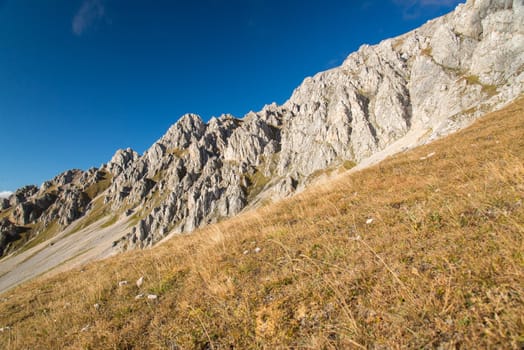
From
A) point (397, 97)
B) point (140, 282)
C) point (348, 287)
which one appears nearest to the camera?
point (348, 287)

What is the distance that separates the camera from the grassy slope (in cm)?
264

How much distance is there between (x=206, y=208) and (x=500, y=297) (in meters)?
178

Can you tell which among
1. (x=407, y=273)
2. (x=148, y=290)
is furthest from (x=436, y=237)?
(x=148, y=290)

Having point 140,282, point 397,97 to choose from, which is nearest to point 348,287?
point 140,282

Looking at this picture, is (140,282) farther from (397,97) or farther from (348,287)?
(397,97)

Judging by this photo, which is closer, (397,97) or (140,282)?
(140,282)

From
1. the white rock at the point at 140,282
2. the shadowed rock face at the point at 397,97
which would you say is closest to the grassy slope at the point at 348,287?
the white rock at the point at 140,282

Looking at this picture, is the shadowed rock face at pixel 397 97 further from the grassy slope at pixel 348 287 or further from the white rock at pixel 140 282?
the white rock at pixel 140 282

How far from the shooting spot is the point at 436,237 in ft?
13.5

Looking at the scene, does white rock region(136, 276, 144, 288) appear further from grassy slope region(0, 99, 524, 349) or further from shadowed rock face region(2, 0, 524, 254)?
shadowed rock face region(2, 0, 524, 254)

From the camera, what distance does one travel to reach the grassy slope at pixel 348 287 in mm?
2639

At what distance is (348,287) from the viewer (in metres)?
3.58

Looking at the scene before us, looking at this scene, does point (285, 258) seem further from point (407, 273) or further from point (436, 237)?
point (436, 237)

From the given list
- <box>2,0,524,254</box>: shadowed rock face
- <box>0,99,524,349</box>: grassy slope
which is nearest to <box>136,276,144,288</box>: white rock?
<box>0,99,524,349</box>: grassy slope
